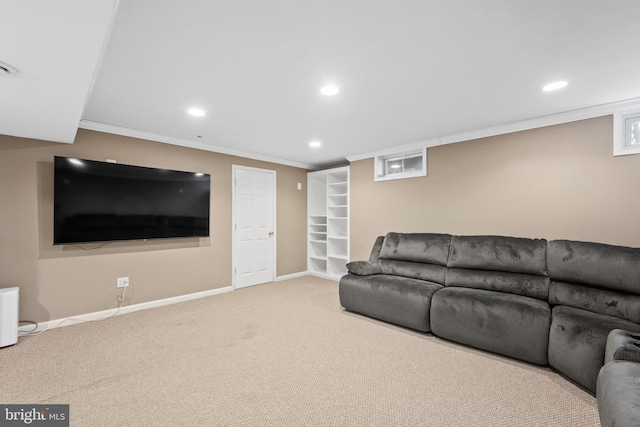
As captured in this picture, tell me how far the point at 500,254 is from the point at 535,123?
5.47 feet

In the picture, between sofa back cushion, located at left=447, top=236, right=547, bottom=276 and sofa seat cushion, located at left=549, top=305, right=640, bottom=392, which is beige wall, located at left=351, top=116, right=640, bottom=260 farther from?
sofa seat cushion, located at left=549, top=305, right=640, bottom=392

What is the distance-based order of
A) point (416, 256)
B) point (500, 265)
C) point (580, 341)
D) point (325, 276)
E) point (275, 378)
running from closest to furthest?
point (580, 341)
point (275, 378)
point (500, 265)
point (416, 256)
point (325, 276)

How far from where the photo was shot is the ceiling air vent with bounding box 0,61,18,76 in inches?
62.9

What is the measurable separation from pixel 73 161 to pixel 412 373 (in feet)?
13.8

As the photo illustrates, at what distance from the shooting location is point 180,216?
4.04m

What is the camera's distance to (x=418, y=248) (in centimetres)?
370

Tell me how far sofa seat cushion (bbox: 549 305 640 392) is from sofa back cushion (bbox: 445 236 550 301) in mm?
472

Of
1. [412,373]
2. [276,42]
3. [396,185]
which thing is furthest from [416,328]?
[276,42]

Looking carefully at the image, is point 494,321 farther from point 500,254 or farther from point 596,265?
point 596,265

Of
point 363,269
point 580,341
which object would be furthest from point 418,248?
point 580,341

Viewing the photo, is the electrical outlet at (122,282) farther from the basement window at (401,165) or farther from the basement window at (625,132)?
the basement window at (625,132)

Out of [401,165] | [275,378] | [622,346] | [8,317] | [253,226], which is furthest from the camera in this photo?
[253,226]

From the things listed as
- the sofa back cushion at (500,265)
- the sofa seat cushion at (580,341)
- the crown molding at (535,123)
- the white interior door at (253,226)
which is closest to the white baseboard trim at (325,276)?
the white interior door at (253,226)

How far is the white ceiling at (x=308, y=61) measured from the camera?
1.50 m
